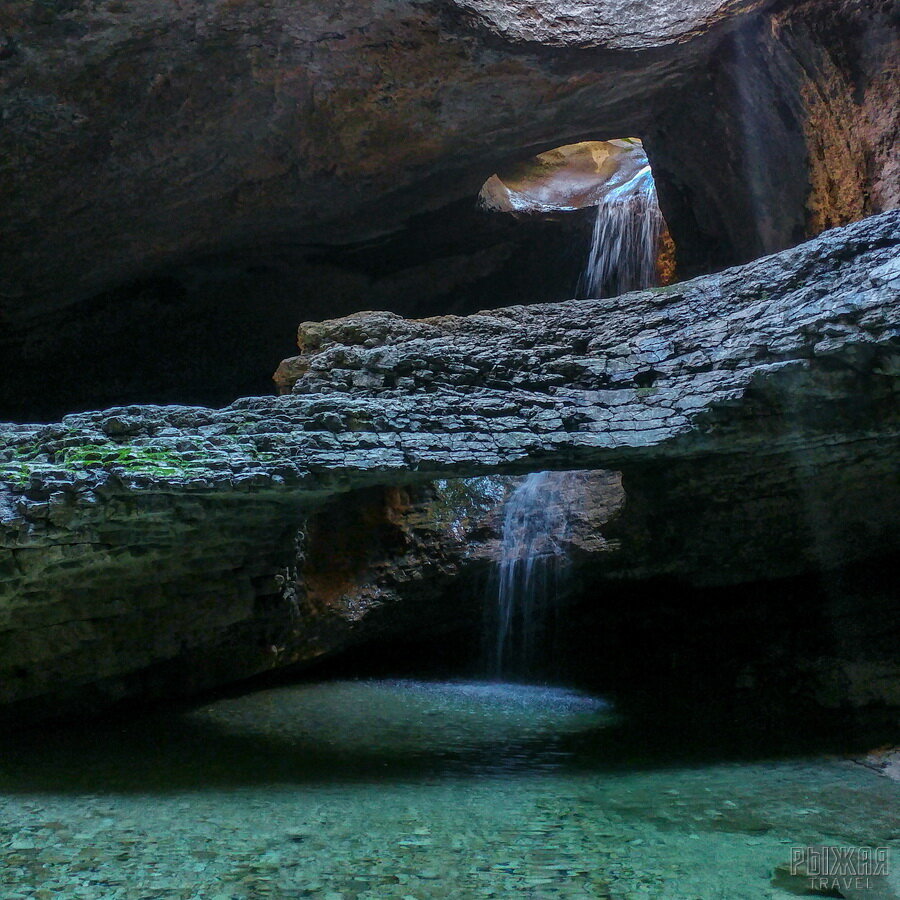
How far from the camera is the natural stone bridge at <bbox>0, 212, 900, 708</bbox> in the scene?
15.1 feet

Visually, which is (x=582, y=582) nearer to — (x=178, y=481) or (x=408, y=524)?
(x=408, y=524)

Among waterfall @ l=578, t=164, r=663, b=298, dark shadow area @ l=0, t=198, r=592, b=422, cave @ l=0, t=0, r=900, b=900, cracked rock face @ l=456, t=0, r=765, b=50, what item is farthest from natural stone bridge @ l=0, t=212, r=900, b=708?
waterfall @ l=578, t=164, r=663, b=298

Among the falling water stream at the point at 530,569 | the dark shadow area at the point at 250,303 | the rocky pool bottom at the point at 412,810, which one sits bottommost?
the rocky pool bottom at the point at 412,810

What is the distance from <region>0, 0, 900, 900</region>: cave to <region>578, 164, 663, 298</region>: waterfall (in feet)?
0.39

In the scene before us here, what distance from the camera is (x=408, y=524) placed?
8211 mm

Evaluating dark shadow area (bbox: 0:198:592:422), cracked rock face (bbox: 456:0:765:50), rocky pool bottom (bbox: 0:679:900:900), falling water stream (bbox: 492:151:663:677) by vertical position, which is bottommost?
rocky pool bottom (bbox: 0:679:900:900)

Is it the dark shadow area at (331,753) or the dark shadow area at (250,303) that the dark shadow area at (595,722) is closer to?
the dark shadow area at (331,753)

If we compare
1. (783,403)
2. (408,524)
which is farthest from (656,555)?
(783,403)

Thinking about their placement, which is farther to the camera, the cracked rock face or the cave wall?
the cracked rock face

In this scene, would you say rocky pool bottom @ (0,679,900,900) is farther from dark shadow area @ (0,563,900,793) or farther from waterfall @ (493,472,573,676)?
waterfall @ (493,472,573,676)

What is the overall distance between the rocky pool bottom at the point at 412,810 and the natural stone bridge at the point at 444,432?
1043 mm

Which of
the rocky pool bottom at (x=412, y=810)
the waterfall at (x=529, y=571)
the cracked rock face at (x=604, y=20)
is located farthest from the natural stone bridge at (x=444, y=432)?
the cracked rock face at (x=604, y=20)

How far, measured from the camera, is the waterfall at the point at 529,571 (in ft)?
26.3

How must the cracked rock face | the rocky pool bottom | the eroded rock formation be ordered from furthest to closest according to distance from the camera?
the cracked rock face, the eroded rock formation, the rocky pool bottom
